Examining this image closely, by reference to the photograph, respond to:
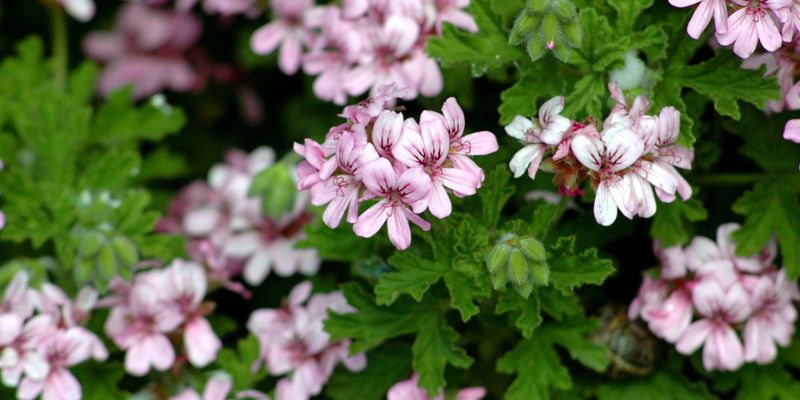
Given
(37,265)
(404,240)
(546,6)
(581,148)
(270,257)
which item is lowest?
(270,257)

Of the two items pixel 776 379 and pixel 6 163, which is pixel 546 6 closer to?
pixel 776 379

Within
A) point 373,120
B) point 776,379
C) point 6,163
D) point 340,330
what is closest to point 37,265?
point 6,163

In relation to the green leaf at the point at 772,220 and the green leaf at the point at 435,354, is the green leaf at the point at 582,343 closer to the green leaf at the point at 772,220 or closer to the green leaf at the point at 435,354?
the green leaf at the point at 435,354

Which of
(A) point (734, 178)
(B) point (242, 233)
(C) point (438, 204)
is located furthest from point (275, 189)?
(A) point (734, 178)

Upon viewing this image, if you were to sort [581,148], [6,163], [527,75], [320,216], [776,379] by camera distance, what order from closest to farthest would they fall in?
[581,148]
[527,75]
[776,379]
[320,216]
[6,163]

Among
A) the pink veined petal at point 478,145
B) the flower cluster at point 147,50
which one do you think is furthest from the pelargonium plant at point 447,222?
the flower cluster at point 147,50

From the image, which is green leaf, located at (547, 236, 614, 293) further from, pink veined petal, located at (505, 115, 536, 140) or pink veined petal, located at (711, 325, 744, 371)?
pink veined petal, located at (711, 325, 744, 371)

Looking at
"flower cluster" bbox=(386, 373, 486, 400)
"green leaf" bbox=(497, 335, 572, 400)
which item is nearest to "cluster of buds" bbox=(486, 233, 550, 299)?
"green leaf" bbox=(497, 335, 572, 400)

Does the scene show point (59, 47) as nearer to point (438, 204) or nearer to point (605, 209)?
point (438, 204)
